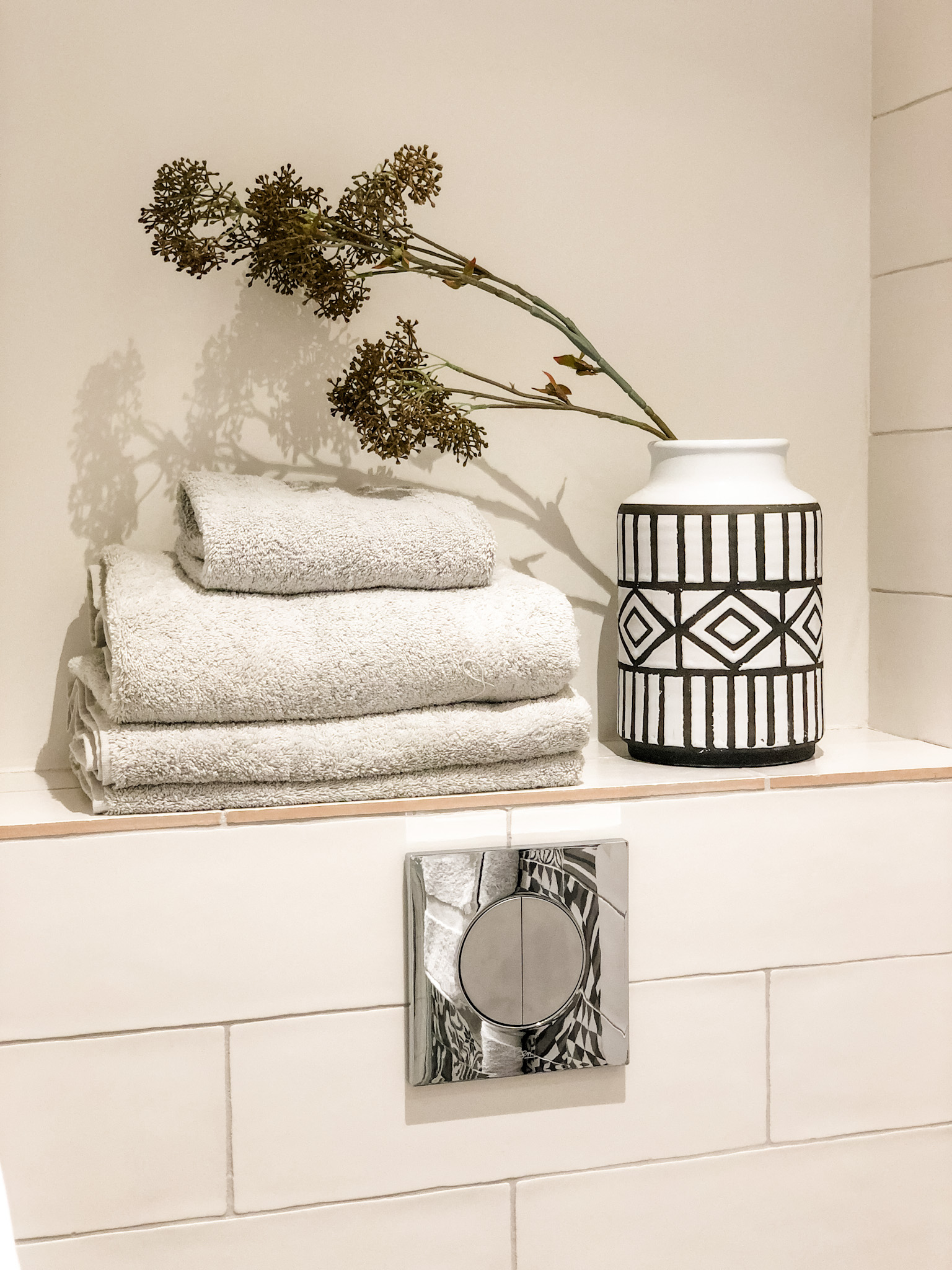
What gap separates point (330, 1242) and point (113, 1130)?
204 mm

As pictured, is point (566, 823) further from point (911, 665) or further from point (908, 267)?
point (908, 267)

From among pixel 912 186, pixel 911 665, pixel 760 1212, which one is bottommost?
pixel 760 1212

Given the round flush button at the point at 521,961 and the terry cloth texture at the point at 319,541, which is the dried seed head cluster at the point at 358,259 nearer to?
the terry cloth texture at the point at 319,541

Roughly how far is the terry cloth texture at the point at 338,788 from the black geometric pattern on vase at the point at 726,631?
13 cm

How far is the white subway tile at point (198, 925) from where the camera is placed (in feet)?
2.87

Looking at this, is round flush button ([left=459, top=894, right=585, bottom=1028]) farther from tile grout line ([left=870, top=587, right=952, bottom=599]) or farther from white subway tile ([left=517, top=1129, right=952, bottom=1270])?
tile grout line ([left=870, top=587, right=952, bottom=599])

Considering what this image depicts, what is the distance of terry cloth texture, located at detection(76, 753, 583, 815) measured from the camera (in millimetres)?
895

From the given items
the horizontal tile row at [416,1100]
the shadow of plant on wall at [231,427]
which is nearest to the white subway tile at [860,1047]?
the horizontal tile row at [416,1100]

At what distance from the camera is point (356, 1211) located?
95cm

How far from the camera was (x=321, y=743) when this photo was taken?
3.00ft

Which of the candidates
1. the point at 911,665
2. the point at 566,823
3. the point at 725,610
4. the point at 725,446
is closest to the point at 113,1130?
the point at 566,823

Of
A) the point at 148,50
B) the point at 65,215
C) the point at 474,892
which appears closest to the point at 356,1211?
the point at 474,892

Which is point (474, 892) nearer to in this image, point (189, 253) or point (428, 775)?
point (428, 775)

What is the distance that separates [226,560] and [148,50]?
53 centimetres
